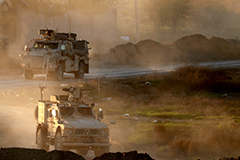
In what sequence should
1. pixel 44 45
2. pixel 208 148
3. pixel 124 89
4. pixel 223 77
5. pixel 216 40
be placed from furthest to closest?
pixel 216 40 < pixel 223 77 < pixel 124 89 < pixel 44 45 < pixel 208 148

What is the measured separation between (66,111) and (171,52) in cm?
3435

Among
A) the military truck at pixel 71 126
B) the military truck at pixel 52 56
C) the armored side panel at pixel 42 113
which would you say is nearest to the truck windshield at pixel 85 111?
the military truck at pixel 71 126

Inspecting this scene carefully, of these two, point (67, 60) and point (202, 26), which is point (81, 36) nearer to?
point (67, 60)

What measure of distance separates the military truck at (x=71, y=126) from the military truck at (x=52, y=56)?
727 cm

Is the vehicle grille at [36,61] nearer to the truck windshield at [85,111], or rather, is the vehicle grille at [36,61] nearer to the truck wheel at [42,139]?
the truck wheel at [42,139]

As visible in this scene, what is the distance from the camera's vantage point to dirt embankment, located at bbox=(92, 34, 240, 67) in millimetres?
41594

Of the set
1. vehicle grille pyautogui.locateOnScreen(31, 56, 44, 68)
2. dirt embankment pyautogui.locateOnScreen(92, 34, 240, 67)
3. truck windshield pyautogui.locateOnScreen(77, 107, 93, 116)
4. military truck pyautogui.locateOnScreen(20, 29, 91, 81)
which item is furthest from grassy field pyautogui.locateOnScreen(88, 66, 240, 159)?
dirt embankment pyautogui.locateOnScreen(92, 34, 240, 67)

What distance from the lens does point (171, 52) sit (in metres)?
46.0

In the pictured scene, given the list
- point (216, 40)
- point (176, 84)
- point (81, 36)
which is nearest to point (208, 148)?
point (176, 84)

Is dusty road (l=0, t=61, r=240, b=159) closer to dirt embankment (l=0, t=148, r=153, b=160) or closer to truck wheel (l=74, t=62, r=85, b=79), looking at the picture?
truck wheel (l=74, t=62, r=85, b=79)

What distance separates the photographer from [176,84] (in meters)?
28.3

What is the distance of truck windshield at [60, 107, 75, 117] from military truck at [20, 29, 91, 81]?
309 inches

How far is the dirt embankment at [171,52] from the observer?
41.6 meters

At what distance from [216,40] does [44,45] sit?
31.6 metres
